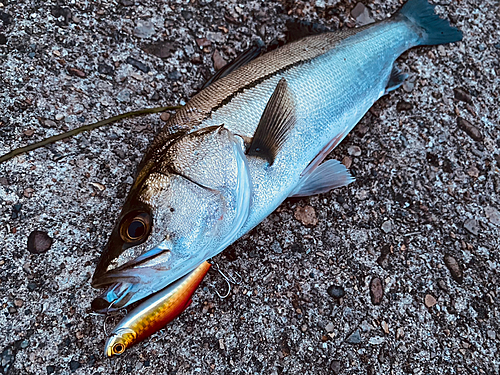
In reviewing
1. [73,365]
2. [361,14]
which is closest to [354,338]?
[73,365]

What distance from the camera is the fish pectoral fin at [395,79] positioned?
2250mm

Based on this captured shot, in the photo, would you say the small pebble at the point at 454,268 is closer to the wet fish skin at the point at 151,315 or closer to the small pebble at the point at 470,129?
the small pebble at the point at 470,129

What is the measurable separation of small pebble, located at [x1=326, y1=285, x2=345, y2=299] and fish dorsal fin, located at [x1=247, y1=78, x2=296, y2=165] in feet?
2.56

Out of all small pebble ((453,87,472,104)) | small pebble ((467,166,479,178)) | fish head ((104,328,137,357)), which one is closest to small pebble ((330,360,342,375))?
fish head ((104,328,137,357))

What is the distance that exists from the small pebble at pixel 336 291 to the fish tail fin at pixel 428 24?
1.66 meters

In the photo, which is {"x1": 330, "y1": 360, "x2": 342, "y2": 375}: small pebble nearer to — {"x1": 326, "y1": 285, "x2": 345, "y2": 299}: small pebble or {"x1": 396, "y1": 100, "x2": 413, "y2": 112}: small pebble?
{"x1": 326, "y1": 285, "x2": 345, "y2": 299}: small pebble

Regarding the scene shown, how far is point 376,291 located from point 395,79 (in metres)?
1.28

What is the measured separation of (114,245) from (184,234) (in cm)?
26

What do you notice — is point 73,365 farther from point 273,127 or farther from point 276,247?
point 273,127

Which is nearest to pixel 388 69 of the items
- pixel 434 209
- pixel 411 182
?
pixel 411 182

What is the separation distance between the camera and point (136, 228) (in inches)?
53.6

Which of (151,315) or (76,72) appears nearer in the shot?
(151,315)

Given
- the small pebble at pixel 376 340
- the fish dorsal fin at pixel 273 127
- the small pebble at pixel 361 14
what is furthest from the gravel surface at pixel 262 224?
the fish dorsal fin at pixel 273 127

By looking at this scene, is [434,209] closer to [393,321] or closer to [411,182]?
[411,182]
